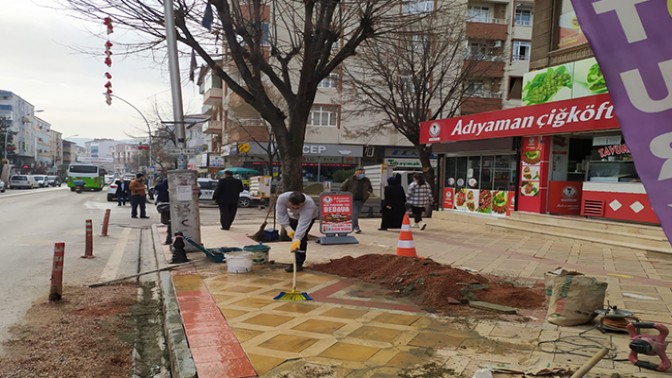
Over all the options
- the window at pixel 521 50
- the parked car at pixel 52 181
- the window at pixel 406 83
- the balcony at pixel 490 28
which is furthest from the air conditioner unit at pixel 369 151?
the parked car at pixel 52 181

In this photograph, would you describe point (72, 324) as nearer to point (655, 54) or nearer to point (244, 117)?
point (655, 54)

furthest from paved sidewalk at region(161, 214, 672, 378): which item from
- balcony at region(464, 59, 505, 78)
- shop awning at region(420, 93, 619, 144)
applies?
balcony at region(464, 59, 505, 78)

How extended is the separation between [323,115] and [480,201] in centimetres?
2336

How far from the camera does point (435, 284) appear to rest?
5.89 m

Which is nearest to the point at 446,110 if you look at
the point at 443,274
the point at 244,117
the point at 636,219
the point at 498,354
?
the point at 244,117

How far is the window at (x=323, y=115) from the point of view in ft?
123

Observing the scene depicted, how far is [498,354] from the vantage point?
3.91 metres

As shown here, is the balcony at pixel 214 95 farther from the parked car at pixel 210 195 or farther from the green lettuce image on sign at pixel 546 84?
the green lettuce image on sign at pixel 546 84

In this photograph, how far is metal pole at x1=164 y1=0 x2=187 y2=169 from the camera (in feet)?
30.1

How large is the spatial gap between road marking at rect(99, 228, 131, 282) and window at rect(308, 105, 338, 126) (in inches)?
1009

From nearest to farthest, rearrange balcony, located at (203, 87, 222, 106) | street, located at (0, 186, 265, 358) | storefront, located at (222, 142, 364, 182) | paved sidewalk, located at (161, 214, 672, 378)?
paved sidewalk, located at (161, 214, 672, 378) < street, located at (0, 186, 265, 358) < storefront, located at (222, 142, 364, 182) < balcony, located at (203, 87, 222, 106)

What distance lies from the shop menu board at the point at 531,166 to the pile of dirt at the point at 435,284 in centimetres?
771

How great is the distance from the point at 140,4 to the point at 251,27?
244cm

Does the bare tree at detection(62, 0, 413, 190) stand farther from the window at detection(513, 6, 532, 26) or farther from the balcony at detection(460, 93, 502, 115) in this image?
the window at detection(513, 6, 532, 26)
